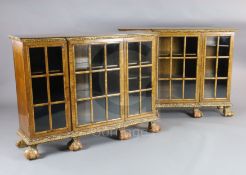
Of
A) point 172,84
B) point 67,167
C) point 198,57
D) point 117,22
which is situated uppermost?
point 117,22

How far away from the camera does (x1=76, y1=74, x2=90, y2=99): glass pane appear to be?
9.30ft

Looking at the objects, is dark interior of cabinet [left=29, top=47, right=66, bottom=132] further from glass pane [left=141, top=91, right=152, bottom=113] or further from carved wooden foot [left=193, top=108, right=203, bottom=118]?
carved wooden foot [left=193, top=108, right=203, bottom=118]

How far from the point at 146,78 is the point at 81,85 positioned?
0.55 meters

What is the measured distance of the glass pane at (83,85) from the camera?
2836 mm

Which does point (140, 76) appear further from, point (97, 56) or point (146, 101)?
point (97, 56)

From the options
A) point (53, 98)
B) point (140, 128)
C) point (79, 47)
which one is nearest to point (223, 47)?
point (140, 128)

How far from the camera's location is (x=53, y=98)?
273cm

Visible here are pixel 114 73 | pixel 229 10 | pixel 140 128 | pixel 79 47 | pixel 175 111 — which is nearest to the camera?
pixel 79 47

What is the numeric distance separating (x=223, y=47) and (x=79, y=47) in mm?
1373

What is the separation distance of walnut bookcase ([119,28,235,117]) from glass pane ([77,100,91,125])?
829 millimetres

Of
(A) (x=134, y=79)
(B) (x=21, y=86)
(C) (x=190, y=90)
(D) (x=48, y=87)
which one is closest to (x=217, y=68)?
(C) (x=190, y=90)

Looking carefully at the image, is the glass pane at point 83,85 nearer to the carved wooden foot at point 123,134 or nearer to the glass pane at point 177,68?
the carved wooden foot at point 123,134

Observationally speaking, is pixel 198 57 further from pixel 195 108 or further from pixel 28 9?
pixel 28 9

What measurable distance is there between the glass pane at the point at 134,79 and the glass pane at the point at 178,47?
57 centimetres
